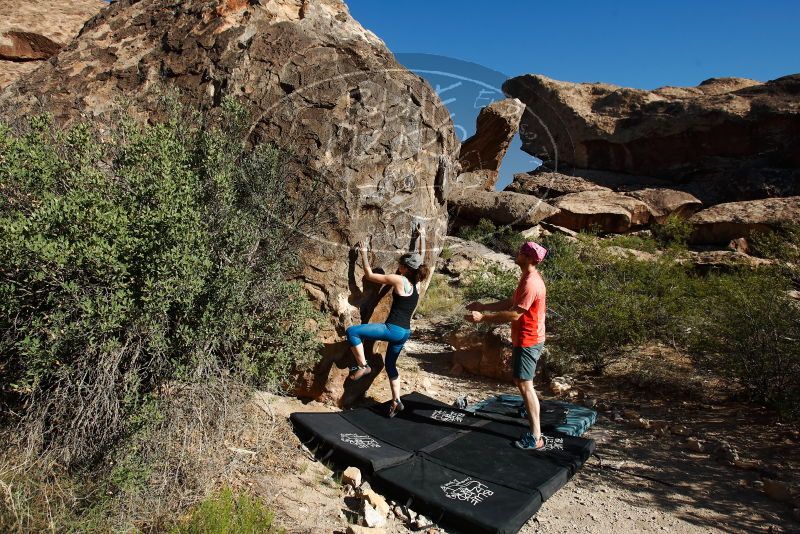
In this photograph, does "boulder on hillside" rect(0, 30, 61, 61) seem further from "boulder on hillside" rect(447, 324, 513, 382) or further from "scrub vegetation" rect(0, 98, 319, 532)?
"boulder on hillside" rect(447, 324, 513, 382)

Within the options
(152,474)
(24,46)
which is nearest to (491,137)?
(24,46)

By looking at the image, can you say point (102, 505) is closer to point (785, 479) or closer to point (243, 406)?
point (243, 406)

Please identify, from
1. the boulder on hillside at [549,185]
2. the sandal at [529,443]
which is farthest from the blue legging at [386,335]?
the boulder on hillside at [549,185]

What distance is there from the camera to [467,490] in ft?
10.8

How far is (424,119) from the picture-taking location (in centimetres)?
533

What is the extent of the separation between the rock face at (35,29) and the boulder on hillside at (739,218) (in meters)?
20.4

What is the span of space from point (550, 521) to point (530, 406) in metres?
0.90

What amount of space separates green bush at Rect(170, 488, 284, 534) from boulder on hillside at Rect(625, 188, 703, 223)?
22811 millimetres

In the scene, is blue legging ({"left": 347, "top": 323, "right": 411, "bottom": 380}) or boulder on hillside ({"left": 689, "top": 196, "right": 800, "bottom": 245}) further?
boulder on hillside ({"left": 689, "top": 196, "right": 800, "bottom": 245})

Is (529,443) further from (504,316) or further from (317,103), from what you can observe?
(317,103)

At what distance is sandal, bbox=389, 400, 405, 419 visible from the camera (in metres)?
4.54

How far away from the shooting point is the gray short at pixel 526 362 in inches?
158

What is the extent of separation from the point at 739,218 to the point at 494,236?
30.1 feet

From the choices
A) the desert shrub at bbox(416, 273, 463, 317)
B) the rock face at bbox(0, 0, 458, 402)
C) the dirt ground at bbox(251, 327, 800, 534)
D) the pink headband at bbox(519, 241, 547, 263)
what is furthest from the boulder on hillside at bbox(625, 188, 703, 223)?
the pink headband at bbox(519, 241, 547, 263)
